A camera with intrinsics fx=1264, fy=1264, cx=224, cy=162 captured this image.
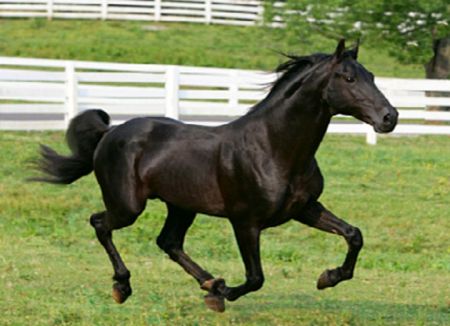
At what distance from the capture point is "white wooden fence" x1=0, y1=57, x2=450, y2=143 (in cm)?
2191

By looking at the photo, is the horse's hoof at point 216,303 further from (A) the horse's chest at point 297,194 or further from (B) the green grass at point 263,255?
(A) the horse's chest at point 297,194

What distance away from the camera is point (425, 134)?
24.5m

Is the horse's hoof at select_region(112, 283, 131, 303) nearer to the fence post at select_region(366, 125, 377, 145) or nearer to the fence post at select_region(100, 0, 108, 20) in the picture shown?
the fence post at select_region(366, 125, 377, 145)

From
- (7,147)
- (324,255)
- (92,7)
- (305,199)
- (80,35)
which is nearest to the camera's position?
(305,199)

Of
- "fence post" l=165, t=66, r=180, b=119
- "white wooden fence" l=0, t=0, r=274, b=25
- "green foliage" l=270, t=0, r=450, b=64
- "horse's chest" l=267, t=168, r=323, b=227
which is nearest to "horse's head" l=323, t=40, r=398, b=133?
"horse's chest" l=267, t=168, r=323, b=227

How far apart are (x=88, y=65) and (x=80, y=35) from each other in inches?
760

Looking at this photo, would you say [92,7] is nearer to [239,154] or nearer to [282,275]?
[282,275]

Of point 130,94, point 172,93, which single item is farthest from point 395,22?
point 130,94

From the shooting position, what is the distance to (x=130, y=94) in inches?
908

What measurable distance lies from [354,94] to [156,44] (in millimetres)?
32941

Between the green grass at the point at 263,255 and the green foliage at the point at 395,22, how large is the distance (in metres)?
6.74

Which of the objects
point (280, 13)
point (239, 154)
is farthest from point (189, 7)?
point (239, 154)

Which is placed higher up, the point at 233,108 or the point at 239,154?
the point at 239,154

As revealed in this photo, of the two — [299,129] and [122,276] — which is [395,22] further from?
[299,129]
